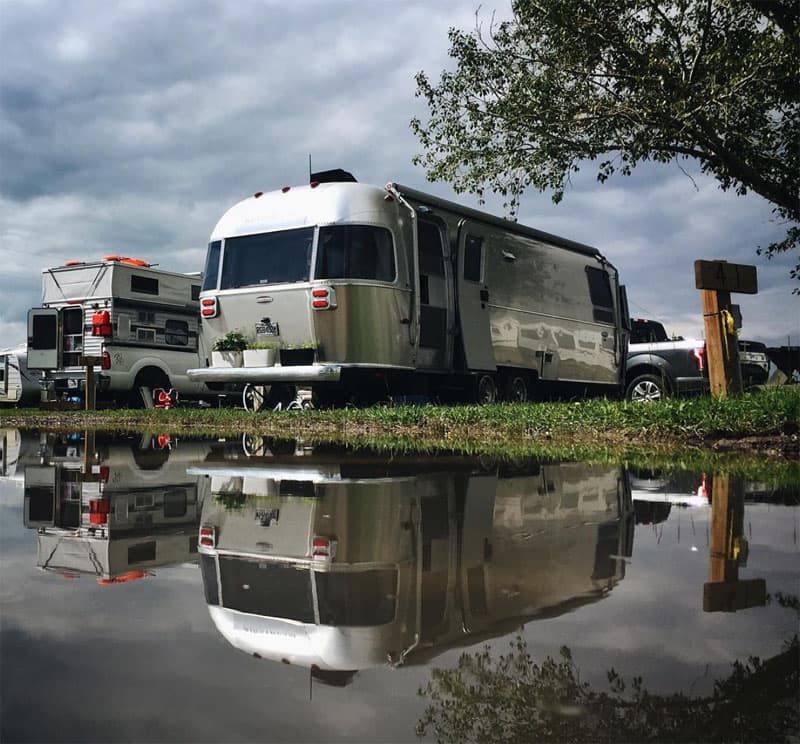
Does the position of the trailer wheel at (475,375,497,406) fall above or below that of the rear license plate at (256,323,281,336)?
below

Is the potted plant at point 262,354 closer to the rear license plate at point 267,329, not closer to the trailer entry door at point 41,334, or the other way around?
the rear license plate at point 267,329

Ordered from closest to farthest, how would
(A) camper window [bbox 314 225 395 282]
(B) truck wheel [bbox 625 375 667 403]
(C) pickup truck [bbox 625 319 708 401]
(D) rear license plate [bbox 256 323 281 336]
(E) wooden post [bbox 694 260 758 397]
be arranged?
(E) wooden post [bbox 694 260 758 397] → (A) camper window [bbox 314 225 395 282] → (D) rear license plate [bbox 256 323 281 336] → (C) pickup truck [bbox 625 319 708 401] → (B) truck wheel [bbox 625 375 667 403]

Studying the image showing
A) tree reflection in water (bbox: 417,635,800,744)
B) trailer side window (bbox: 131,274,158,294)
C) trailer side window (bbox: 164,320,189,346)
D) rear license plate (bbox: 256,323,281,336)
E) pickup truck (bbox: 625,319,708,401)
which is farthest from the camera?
trailer side window (bbox: 164,320,189,346)

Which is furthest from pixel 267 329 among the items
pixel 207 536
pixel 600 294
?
pixel 207 536

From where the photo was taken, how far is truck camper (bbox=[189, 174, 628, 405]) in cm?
1185

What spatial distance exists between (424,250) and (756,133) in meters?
6.81

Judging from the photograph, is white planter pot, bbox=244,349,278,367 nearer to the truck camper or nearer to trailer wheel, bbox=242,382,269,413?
the truck camper

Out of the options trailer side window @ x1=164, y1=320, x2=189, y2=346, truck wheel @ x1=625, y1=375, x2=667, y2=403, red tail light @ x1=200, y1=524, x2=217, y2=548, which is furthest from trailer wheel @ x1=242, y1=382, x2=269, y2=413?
red tail light @ x1=200, y1=524, x2=217, y2=548

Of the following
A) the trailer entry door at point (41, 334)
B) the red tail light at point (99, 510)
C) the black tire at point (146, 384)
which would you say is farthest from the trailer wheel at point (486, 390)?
the trailer entry door at point (41, 334)

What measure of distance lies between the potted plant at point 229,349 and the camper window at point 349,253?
1771mm

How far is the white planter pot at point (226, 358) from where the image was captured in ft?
41.5

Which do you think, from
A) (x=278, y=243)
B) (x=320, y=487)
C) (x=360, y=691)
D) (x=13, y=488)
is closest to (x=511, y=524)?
(x=320, y=487)

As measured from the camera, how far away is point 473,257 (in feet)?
45.3

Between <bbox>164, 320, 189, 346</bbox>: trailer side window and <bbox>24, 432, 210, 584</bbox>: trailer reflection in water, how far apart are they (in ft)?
36.2
